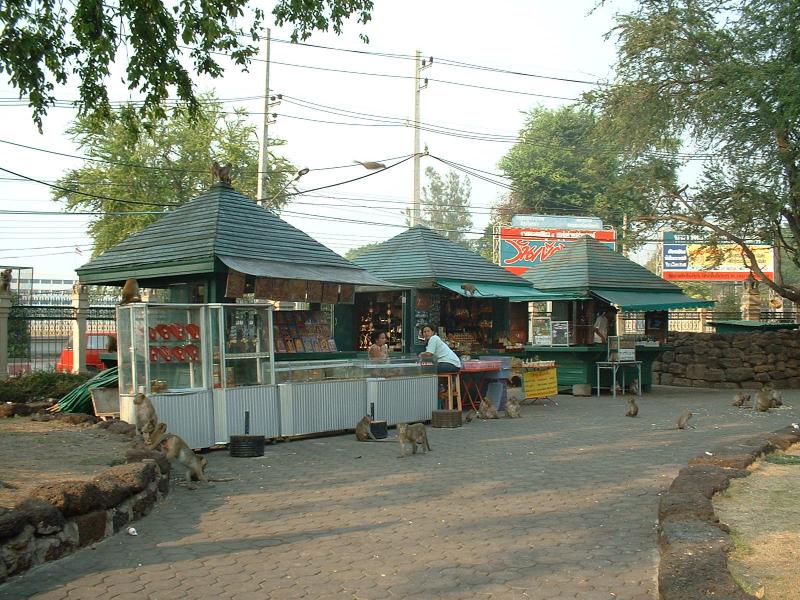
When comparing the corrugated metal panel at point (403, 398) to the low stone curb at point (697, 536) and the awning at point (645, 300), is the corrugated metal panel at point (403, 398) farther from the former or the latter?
the awning at point (645, 300)

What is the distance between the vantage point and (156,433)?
11.4 meters

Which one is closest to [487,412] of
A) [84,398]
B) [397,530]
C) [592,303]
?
[84,398]

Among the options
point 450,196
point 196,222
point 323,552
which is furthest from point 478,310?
point 450,196

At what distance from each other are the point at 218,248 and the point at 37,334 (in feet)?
32.5

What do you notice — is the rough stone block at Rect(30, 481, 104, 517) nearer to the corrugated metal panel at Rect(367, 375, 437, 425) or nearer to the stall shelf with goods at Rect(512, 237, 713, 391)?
the corrugated metal panel at Rect(367, 375, 437, 425)

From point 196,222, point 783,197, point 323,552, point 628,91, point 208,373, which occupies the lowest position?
point 323,552

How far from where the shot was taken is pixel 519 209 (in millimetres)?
60594

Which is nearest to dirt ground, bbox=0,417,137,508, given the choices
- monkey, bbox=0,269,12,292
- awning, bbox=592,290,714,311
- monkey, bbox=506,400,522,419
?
monkey, bbox=0,269,12,292

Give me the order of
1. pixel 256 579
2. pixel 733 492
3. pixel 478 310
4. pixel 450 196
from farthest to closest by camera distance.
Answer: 1. pixel 450 196
2. pixel 478 310
3. pixel 733 492
4. pixel 256 579

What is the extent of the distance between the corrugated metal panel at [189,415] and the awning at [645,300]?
15445 mm

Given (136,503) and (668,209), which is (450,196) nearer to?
(668,209)

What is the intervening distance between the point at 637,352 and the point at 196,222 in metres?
15.6

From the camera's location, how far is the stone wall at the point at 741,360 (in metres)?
28.5

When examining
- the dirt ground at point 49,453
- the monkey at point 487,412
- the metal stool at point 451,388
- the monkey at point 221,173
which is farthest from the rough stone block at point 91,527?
the monkey at point 487,412
